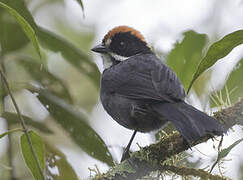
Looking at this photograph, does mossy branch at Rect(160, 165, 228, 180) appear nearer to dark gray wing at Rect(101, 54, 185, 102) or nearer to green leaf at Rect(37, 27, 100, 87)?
dark gray wing at Rect(101, 54, 185, 102)

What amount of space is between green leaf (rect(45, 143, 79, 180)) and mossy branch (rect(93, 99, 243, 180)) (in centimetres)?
37

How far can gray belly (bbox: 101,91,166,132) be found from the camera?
11.8 feet

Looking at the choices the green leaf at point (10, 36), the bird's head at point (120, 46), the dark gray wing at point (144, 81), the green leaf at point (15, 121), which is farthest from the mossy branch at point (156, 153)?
the bird's head at point (120, 46)

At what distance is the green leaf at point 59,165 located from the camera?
317 centimetres

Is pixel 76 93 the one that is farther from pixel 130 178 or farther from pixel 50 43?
pixel 130 178

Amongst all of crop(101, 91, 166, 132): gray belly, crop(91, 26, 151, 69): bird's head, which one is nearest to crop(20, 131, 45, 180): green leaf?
crop(101, 91, 166, 132): gray belly

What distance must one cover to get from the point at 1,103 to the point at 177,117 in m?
1.27

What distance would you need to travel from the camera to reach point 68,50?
365 cm

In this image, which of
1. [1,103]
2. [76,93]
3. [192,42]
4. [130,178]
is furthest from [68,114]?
[76,93]

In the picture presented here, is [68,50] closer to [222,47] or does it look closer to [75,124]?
[75,124]

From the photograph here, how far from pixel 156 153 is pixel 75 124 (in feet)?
2.14

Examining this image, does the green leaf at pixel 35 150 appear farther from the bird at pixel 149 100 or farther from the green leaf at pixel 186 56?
the green leaf at pixel 186 56

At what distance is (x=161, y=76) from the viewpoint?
12.0ft

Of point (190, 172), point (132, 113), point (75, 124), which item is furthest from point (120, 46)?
point (190, 172)
